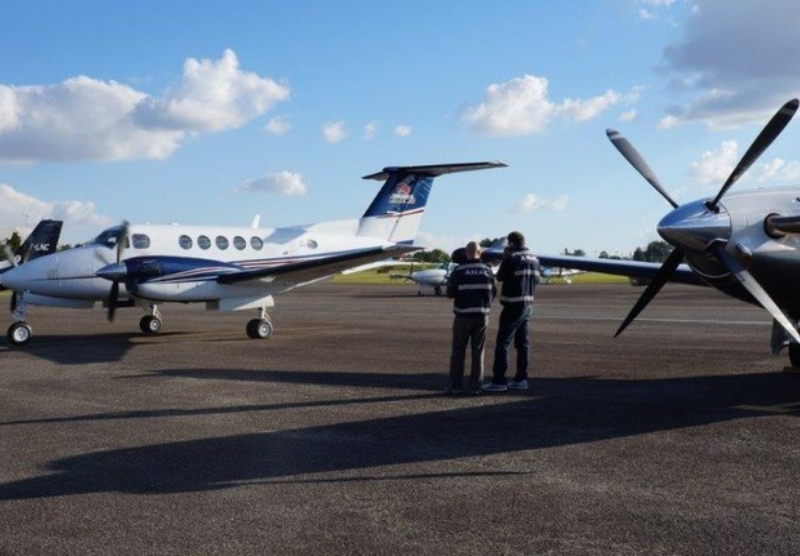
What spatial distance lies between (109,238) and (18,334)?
2823 millimetres

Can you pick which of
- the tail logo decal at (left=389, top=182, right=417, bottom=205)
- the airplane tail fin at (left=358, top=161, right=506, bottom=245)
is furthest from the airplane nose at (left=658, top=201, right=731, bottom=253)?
the tail logo decal at (left=389, top=182, right=417, bottom=205)

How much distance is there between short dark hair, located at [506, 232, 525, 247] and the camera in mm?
10711

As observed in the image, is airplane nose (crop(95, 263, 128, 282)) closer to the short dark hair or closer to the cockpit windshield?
the cockpit windshield

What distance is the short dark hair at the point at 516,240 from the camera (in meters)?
10.7

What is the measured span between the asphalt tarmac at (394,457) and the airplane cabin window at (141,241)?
4062 mm

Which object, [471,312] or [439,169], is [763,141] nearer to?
[471,312]

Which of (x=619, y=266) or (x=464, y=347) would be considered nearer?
(x=464, y=347)

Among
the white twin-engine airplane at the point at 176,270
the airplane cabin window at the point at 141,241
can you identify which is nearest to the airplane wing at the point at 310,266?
the white twin-engine airplane at the point at 176,270

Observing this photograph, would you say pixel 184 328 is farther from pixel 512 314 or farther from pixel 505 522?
pixel 505 522

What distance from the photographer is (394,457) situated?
685cm

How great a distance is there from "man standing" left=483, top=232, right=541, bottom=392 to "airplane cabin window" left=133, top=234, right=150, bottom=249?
33.1ft

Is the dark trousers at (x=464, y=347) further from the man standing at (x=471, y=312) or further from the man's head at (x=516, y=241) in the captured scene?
the man's head at (x=516, y=241)

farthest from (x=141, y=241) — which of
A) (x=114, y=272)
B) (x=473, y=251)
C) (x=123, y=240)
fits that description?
(x=473, y=251)

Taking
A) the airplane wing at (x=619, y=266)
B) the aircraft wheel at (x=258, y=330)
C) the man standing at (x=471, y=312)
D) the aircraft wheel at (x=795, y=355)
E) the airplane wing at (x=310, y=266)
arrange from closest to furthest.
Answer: the man standing at (x=471, y=312) → the aircraft wheel at (x=795, y=355) → the airplane wing at (x=619, y=266) → the airplane wing at (x=310, y=266) → the aircraft wheel at (x=258, y=330)
